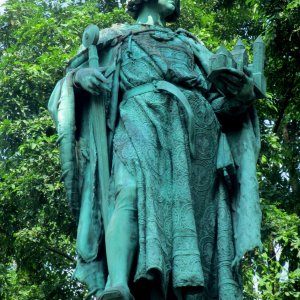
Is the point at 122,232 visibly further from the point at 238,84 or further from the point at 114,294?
the point at 238,84

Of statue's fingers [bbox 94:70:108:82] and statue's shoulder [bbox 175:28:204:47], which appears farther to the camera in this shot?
statue's shoulder [bbox 175:28:204:47]

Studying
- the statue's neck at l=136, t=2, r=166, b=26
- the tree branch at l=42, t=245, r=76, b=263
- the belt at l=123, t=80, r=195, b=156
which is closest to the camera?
the belt at l=123, t=80, r=195, b=156

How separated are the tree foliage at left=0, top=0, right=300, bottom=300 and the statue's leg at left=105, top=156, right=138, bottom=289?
315 inches

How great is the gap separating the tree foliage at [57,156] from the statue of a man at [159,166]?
24.3 ft

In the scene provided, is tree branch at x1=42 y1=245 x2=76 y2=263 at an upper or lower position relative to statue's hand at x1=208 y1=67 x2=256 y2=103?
upper

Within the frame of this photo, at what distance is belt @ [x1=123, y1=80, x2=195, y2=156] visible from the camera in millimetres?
8102

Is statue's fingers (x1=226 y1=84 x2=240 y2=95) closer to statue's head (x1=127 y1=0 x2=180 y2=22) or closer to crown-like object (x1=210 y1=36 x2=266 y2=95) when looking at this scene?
crown-like object (x1=210 y1=36 x2=266 y2=95)

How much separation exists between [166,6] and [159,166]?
1.65 metres

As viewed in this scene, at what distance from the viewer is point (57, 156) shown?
665 inches

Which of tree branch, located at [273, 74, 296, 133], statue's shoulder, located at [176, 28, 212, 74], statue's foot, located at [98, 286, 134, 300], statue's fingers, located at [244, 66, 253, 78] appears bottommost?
statue's foot, located at [98, 286, 134, 300]

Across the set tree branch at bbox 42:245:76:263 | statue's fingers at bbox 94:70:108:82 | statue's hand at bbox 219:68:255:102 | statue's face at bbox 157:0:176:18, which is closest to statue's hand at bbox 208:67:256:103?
statue's hand at bbox 219:68:255:102

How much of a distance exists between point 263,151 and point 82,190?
9970 mm

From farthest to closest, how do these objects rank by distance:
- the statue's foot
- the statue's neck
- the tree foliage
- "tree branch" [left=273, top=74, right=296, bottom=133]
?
"tree branch" [left=273, top=74, right=296, bottom=133]
the tree foliage
the statue's neck
the statue's foot

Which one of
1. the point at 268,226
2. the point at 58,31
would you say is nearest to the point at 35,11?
the point at 58,31
